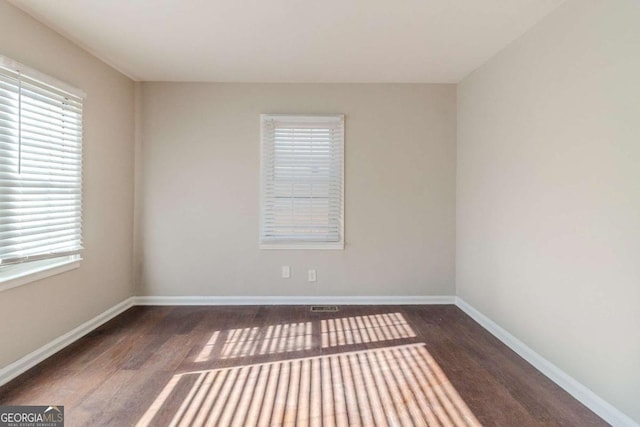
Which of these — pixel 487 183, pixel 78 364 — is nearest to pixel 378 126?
→ pixel 487 183

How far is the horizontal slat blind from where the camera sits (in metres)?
2.21

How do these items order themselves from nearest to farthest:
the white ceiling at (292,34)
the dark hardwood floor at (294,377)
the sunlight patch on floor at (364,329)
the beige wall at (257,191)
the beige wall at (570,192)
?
the beige wall at (570,192) → the dark hardwood floor at (294,377) → the white ceiling at (292,34) → the sunlight patch on floor at (364,329) → the beige wall at (257,191)

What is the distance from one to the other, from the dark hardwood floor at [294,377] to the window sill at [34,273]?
631 millimetres

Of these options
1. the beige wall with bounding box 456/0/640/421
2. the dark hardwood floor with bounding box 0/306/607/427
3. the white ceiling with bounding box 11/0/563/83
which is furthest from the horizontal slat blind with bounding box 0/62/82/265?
the beige wall with bounding box 456/0/640/421

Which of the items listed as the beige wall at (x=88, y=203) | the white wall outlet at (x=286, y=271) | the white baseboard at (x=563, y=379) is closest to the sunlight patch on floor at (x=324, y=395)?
the white baseboard at (x=563, y=379)

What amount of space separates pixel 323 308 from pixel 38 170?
2.80 meters

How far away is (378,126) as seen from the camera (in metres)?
3.81

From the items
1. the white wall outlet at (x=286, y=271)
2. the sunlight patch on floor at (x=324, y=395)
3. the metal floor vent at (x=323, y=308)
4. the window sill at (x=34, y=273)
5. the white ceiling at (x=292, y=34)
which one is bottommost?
the sunlight patch on floor at (x=324, y=395)

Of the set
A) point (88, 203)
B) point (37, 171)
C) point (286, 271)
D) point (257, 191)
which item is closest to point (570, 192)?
point (286, 271)

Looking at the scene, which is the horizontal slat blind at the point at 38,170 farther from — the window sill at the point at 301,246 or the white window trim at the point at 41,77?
the window sill at the point at 301,246

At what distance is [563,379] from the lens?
86.8 inches

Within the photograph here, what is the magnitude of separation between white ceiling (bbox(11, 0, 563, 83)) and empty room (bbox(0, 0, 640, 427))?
2cm

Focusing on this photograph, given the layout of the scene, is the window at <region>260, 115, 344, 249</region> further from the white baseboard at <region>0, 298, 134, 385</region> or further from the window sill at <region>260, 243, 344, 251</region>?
the white baseboard at <region>0, 298, 134, 385</region>

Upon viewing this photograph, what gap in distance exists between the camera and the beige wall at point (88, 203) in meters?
2.28
